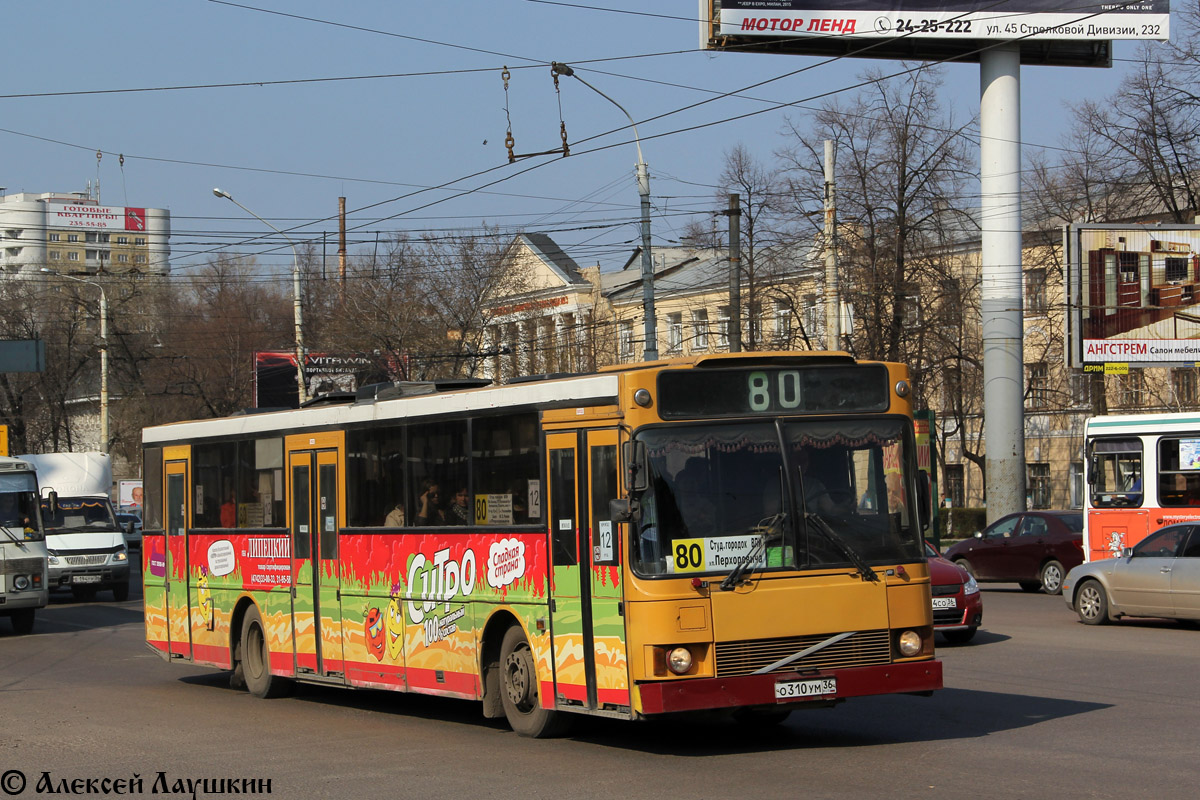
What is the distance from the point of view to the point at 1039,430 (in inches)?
2211

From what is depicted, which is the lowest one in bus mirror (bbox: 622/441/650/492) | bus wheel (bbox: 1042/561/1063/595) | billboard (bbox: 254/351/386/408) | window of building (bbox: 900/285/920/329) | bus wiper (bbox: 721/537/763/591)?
bus wheel (bbox: 1042/561/1063/595)

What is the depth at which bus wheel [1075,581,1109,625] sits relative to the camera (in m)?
19.8

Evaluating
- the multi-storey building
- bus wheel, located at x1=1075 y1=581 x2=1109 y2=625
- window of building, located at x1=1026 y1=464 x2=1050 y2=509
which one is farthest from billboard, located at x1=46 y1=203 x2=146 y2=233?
bus wheel, located at x1=1075 y1=581 x2=1109 y2=625

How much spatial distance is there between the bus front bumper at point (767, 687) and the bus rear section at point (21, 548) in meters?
15.8

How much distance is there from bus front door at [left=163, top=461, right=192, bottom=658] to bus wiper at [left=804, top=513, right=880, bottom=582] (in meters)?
8.79

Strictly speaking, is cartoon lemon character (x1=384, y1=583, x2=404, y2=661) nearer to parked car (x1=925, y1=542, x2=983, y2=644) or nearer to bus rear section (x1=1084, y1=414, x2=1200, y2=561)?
parked car (x1=925, y1=542, x2=983, y2=644)

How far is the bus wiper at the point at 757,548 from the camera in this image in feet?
30.8

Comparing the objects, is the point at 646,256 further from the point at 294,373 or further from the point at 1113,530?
the point at 294,373

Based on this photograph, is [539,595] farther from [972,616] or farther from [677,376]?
[972,616]

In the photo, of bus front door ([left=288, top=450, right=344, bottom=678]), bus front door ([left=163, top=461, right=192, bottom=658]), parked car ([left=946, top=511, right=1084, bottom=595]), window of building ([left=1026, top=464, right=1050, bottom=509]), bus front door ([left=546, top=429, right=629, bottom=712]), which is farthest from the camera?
window of building ([left=1026, top=464, right=1050, bottom=509])

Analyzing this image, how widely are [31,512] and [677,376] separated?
16.5m

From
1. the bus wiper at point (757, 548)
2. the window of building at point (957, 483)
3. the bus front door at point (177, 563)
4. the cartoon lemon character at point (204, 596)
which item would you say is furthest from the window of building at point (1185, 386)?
the bus wiper at point (757, 548)

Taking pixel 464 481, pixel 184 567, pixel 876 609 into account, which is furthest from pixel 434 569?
pixel 184 567

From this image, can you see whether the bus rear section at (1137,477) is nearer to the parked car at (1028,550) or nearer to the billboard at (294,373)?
the parked car at (1028,550)
